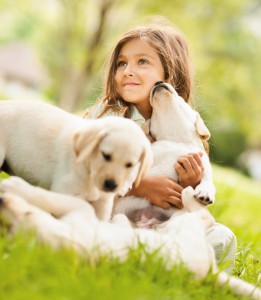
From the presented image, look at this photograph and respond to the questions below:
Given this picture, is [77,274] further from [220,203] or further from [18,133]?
[220,203]

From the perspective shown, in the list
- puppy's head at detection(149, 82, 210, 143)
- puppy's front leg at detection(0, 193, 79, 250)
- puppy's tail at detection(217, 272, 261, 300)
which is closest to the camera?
puppy's front leg at detection(0, 193, 79, 250)

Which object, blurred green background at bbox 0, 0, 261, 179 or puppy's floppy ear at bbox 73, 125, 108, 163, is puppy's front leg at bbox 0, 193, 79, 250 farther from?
blurred green background at bbox 0, 0, 261, 179

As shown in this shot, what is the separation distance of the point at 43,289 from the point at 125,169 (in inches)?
30.4

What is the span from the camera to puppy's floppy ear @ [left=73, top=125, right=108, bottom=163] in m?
2.77

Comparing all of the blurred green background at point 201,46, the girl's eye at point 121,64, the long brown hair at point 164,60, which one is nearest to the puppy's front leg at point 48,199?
the long brown hair at point 164,60

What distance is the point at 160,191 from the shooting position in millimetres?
3793

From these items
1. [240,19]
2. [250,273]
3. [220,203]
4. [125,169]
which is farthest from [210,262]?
[240,19]

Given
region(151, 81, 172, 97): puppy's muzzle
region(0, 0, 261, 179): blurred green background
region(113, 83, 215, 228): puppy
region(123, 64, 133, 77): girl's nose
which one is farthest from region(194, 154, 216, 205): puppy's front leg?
region(0, 0, 261, 179): blurred green background

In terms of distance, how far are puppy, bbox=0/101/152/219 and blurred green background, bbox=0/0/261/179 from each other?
9.89 m

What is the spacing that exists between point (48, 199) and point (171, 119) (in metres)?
1.47

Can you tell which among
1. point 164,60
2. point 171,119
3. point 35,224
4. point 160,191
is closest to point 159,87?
point 171,119

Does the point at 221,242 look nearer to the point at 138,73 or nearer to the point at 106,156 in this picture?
the point at 106,156

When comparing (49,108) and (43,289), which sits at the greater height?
(49,108)

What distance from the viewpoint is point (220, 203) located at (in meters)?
6.44
